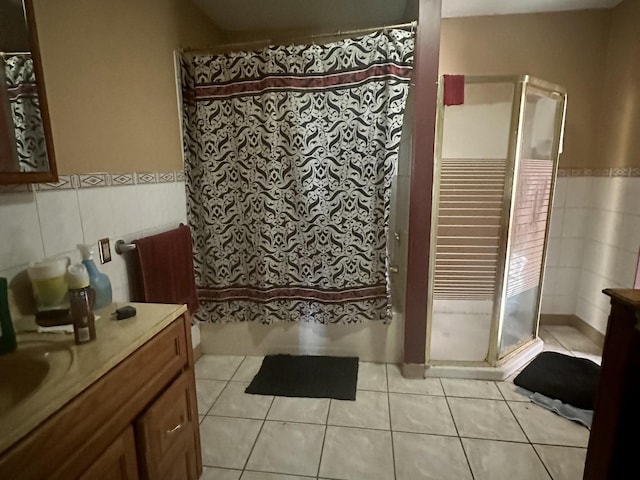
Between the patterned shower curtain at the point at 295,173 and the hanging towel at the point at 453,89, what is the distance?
0.74 feet

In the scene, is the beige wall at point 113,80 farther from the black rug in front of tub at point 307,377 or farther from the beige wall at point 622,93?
the beige wall at point 622,93

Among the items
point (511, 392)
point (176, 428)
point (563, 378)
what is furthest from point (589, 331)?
point (176, 428)

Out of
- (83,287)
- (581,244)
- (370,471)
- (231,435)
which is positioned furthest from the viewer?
(581,244)

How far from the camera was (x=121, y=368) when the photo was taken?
973 mm

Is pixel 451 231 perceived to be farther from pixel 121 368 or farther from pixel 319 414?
pixel 121 368

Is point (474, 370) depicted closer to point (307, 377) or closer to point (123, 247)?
point (307, 377)

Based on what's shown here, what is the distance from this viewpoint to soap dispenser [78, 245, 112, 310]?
1.31 meters

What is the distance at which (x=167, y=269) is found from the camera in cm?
184

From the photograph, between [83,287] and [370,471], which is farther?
[370,471]

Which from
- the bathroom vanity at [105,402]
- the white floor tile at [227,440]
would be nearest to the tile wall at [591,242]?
the white floor tile at [227,440]

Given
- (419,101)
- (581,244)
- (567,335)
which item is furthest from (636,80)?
(567,335)

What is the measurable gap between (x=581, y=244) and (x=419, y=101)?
6.08ft

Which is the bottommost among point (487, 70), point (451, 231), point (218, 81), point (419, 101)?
point (451, 231)

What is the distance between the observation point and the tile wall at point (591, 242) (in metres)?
2.24
